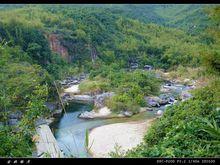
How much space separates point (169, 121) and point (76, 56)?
92.0 inches

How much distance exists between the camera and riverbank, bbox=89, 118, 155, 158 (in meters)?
8.24

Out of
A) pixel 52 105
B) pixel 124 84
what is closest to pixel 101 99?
pixel 124 84

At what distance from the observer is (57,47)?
9.12m

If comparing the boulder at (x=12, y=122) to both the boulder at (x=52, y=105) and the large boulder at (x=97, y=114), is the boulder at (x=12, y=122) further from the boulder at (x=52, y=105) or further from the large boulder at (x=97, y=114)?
the large boulder at (x=97, y=114)

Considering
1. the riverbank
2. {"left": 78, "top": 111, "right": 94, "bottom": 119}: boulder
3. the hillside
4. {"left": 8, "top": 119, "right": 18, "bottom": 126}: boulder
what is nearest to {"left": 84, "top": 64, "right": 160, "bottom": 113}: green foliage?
the hillside

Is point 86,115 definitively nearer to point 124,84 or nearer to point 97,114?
point 97,114

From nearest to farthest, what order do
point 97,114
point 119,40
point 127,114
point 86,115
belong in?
1. point 119,40
2. point 127,114
3. point 97,114
4. point 86,115

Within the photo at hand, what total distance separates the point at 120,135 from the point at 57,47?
2.51 metres

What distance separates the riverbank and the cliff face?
187 cm

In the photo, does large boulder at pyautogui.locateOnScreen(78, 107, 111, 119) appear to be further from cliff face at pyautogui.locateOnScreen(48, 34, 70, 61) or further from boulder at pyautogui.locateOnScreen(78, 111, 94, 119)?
cliff face at pyautogui.locateOnScreen(48, 34, 70, 61)

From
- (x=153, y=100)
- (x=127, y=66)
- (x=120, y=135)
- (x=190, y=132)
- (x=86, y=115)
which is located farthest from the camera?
(x=86, y=115)

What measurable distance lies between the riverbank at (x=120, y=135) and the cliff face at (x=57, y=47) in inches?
73.7

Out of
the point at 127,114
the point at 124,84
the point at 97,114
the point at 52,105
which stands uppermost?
the point at 124,84

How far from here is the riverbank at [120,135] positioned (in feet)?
27.0
